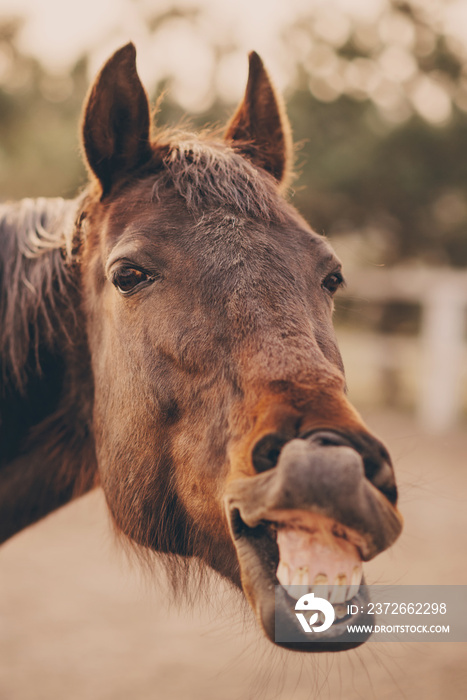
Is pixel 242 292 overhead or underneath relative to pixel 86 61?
underneath

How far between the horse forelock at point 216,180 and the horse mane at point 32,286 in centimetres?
54

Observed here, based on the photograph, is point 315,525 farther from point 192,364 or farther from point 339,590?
point 192,364

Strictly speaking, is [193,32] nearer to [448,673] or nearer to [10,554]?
[10,554]

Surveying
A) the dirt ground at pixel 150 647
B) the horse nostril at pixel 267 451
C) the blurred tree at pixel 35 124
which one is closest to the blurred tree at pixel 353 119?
the blurred tree at pixel 35 124

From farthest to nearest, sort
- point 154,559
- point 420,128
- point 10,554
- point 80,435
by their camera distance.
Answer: point 420,128 → point 10,554 → point 80,435 → point 154,559

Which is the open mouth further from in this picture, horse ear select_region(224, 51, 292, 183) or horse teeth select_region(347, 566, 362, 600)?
horse ear select_region(224, 51, 292, 183)

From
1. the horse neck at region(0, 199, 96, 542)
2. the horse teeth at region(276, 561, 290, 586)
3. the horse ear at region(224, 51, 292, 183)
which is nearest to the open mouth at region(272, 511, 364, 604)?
the horse teeth at region(276, 561, 290, 586)

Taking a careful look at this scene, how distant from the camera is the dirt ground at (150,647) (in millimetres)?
4145

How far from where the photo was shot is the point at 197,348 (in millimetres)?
2064

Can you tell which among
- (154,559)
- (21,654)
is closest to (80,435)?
(154,559)

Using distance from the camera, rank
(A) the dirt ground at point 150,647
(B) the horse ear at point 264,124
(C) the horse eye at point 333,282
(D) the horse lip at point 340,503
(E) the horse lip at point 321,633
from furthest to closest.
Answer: (A) the dirt ground at point 150,647, (B) the horse ear at point 264,124, (C) the horse eye at point 333,282, (E) the horse lip at point 321,633, (D) the horse lip at point 340,503

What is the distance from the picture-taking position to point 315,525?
162 cm

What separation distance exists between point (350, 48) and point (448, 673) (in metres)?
12.9

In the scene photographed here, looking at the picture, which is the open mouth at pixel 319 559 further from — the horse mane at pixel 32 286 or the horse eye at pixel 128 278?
the horse mane at pixel 32 286
